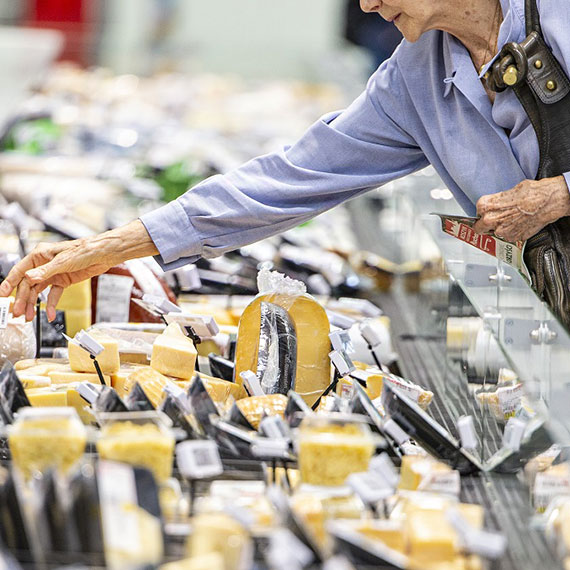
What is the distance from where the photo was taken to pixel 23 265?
2.38 meters

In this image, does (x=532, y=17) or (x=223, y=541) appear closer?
(x=223, y=541)

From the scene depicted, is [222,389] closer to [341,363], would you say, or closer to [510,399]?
[341,363]

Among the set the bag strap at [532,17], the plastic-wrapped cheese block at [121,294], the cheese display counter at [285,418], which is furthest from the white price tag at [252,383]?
the bag strap at [532,17]

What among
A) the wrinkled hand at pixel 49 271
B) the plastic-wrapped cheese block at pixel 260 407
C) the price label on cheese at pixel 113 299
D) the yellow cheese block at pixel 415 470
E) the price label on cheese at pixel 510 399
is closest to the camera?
the yellow cheese block at pixel 415 470

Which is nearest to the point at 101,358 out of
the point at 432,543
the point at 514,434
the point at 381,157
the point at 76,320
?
the point at 76,320

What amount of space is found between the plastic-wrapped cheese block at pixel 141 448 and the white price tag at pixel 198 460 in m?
0.03

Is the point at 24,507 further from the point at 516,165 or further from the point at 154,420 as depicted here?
the point at 516,165

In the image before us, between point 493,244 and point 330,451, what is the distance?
835mm

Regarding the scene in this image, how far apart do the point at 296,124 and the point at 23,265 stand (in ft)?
14.0

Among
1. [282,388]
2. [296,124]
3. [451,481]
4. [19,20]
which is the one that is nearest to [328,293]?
[282,388]

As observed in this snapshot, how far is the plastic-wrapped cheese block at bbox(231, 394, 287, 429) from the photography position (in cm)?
204

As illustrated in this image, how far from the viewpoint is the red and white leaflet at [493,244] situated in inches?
89.1

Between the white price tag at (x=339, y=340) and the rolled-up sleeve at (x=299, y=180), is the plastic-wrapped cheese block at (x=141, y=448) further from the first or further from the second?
the rolled-up sleeve at (x=299, y=180)

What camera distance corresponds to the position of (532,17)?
7.02 ft
